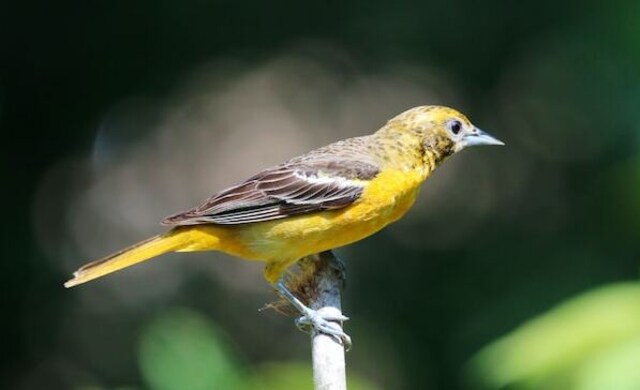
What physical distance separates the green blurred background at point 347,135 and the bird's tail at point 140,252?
1211 mm

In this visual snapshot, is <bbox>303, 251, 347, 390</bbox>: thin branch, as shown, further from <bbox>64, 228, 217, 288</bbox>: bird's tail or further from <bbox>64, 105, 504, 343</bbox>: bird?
<bbox>64, 228, 217, 288</bbox>: bird's tail

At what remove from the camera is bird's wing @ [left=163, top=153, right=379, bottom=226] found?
3.38m

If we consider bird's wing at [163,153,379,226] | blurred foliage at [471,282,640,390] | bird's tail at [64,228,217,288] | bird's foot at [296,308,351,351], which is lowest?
blurred foliage at [471,282,640,390]

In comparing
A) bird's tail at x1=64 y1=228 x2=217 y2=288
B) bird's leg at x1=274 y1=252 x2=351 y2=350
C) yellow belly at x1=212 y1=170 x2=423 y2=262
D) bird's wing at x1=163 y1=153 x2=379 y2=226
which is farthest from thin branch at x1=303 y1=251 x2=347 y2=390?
bird's tail at x1=64 y1=228 x2=217 y2=288

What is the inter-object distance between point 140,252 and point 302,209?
0.53m

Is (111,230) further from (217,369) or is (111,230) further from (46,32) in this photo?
(217,369)

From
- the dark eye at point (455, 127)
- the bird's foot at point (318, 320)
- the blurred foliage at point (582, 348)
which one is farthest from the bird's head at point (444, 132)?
the blurred foliage at point (582, 348)

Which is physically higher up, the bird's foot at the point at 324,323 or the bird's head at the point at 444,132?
the bird's head at the point at 444,132

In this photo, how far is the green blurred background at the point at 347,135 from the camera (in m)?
4.92

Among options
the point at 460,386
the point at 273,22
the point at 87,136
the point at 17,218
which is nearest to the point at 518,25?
the point at 273,22

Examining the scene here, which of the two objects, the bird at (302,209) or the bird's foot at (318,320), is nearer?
the bird's foot at (318,320)

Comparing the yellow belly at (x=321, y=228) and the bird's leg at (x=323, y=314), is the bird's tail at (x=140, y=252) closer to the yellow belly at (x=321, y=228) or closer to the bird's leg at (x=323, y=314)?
the yellow belly at (x=321, y=228)

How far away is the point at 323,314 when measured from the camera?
296 centimetres

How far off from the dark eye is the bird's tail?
2.95 ft
